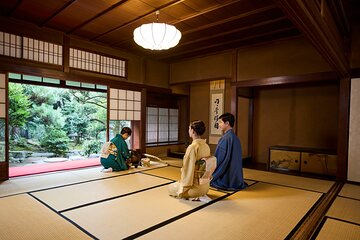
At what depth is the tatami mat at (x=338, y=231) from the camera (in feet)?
6.50

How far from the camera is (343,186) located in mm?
3750

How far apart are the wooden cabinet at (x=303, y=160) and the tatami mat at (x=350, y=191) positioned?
22.6 inches

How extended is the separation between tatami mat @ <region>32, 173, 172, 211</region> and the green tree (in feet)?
16.1

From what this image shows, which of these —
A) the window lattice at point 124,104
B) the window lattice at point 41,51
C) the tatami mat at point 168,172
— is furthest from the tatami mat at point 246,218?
the window lattice at point 41,51

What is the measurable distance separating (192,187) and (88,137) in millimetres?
6777

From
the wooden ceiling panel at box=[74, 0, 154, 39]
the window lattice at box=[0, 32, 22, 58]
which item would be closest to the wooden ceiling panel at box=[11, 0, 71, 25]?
the window lattice at box=[0, 32, 22, 58]

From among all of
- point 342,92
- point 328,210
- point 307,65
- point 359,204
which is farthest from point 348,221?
point 307,65

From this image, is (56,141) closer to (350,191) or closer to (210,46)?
(210,46)

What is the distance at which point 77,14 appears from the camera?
149 inches

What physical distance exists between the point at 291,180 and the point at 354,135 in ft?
4.50

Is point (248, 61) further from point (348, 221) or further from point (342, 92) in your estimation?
point (348, 221)

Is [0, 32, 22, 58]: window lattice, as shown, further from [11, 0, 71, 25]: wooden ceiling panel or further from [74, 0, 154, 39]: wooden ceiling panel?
[74, 0, 154, 39]: wooden ceiling panel

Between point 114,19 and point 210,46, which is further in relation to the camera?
point 210,46

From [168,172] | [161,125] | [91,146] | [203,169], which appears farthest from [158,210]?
[91,146]
